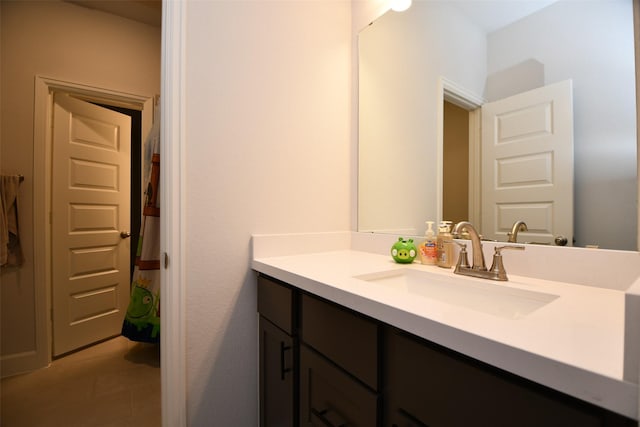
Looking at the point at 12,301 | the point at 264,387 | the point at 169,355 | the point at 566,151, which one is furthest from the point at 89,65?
the point at 566,151

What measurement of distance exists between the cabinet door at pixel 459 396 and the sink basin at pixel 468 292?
1.16ft

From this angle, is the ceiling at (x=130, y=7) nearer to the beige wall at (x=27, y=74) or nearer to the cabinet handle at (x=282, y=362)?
the beige wall at (x=27, y=74)

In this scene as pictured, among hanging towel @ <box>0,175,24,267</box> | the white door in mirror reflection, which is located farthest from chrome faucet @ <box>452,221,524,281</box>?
hanging towel @ <box>0,175,24,267</box>

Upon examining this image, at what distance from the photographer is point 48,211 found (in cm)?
207

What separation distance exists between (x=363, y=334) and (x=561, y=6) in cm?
108

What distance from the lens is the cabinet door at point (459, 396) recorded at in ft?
1.27

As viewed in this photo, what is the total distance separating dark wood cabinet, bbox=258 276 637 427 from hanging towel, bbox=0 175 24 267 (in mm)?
1905

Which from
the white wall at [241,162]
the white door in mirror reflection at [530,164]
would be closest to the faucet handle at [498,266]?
the white door in mirror reflection at [530,164]

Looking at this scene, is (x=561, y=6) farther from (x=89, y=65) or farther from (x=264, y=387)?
(x=89, y=65)

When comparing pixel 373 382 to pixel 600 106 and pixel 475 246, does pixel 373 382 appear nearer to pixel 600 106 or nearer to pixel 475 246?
pixel 475 246

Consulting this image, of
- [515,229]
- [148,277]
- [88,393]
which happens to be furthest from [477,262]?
[88,393]

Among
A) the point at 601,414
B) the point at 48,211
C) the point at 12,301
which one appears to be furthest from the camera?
the point at 48,211

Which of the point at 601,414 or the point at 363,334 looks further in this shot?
the point at 363,334

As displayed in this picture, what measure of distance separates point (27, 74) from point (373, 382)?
9.22 feet
